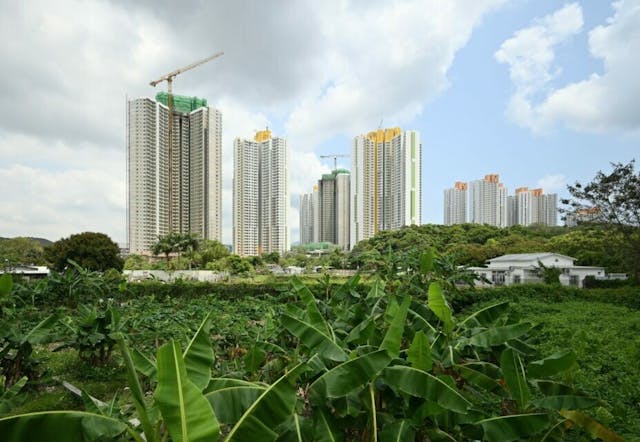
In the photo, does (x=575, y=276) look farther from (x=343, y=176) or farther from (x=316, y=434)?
(x=343, y=176)

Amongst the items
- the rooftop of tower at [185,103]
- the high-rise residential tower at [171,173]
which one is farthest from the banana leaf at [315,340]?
the rooftop of tower at [185,103]

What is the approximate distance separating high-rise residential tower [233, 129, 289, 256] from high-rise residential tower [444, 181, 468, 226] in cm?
3100

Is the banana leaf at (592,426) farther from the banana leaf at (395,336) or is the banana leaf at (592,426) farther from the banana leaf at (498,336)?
the banana leaf at (395,336)

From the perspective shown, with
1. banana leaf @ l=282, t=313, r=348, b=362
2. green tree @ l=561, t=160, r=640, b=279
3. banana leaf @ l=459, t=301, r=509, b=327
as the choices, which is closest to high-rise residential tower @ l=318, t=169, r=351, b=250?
green tree @ l=561, t=160, r=640, b=279

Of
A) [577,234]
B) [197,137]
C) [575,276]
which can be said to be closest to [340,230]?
[197,137]

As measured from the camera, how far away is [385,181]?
6450cm

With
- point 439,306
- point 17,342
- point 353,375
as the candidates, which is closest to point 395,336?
point 353,375

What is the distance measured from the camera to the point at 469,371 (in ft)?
6.95

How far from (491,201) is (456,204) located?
741 cm

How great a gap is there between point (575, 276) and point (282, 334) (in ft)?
94.1

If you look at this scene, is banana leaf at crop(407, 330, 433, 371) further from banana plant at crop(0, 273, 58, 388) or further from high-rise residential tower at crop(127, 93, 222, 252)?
high-rise residential tower at crop(127, 93, 222, 252)

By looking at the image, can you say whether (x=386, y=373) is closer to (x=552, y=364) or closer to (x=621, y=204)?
(x=552, y=364)

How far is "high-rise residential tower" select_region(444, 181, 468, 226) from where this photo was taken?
68456 millimetres

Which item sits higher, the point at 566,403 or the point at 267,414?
the point at 267,414
